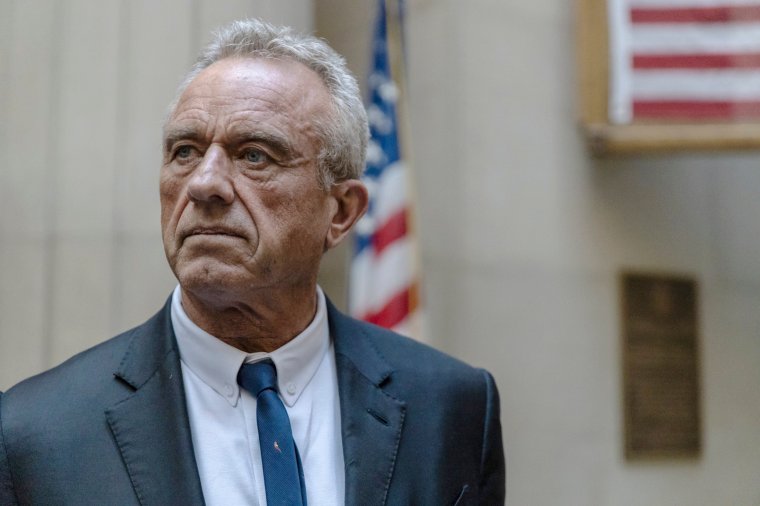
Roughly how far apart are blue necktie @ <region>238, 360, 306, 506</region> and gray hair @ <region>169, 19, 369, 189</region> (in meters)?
0.55

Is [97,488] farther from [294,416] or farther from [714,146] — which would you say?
[714,146]

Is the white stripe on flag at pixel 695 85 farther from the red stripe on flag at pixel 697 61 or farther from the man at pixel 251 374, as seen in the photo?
the man at pixel 251 374

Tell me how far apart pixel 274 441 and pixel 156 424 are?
28cm

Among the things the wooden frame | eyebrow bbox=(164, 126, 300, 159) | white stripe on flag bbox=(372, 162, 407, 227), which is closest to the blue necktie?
eyebrow bbox=(164, 126, 300, 159)

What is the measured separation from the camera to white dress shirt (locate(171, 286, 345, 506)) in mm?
2383

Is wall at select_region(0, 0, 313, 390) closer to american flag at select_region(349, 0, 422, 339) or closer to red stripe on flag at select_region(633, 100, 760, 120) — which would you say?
american flag at select_region(349, 0, 422, 339)

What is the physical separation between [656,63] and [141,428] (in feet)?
17.3

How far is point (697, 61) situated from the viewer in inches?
266

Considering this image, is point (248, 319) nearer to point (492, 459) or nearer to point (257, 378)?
point (257, 378)

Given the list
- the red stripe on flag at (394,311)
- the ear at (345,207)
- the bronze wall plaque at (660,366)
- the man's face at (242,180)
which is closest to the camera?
the man's face at (242,180)

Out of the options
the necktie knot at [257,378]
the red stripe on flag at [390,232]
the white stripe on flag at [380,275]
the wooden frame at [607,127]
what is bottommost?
the white stripe on flag at [380,275]

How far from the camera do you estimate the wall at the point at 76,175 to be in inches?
183

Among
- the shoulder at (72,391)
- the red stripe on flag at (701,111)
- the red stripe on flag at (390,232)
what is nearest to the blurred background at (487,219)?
the red stripe on flag at (701,111)

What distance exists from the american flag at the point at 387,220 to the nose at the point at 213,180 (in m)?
3.10
